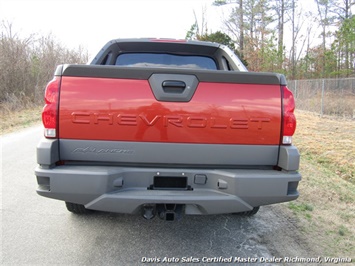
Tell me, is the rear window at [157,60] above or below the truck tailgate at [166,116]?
above

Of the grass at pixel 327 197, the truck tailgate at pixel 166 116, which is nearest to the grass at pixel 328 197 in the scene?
the grass at pixel 327 197

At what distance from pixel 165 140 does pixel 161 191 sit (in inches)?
16.8

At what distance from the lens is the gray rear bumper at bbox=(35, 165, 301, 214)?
2.36 m

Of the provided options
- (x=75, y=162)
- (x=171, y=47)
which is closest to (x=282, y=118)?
(x=75, y=162)

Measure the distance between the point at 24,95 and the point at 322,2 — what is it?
35390mm

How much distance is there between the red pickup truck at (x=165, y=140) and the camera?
7.86 ft

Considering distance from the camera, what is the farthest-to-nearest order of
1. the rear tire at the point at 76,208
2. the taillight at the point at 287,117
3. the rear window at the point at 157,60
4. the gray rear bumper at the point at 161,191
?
the rear window at the point at 157,60 → the rear tire at the point at 76,208 → the taillight at the point at 287,117 → the gray rear bumper at the point at 161,191

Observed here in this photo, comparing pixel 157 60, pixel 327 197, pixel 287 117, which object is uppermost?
pixel 157 60

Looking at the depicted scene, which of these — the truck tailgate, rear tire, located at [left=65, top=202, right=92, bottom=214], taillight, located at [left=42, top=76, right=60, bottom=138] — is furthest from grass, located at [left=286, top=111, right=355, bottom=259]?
taillight, located at [left=42, top=76, right=60, bottom=138]

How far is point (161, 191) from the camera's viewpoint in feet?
8.14

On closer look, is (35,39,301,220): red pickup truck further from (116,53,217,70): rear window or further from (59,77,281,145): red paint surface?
(116,53,217,70): rear window

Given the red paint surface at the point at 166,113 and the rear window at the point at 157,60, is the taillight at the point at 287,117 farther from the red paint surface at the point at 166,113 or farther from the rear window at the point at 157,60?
the rear window at the point at 157,60

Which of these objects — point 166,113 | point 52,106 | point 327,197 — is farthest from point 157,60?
point 327,197

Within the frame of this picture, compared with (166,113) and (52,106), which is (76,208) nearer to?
(52,106)
